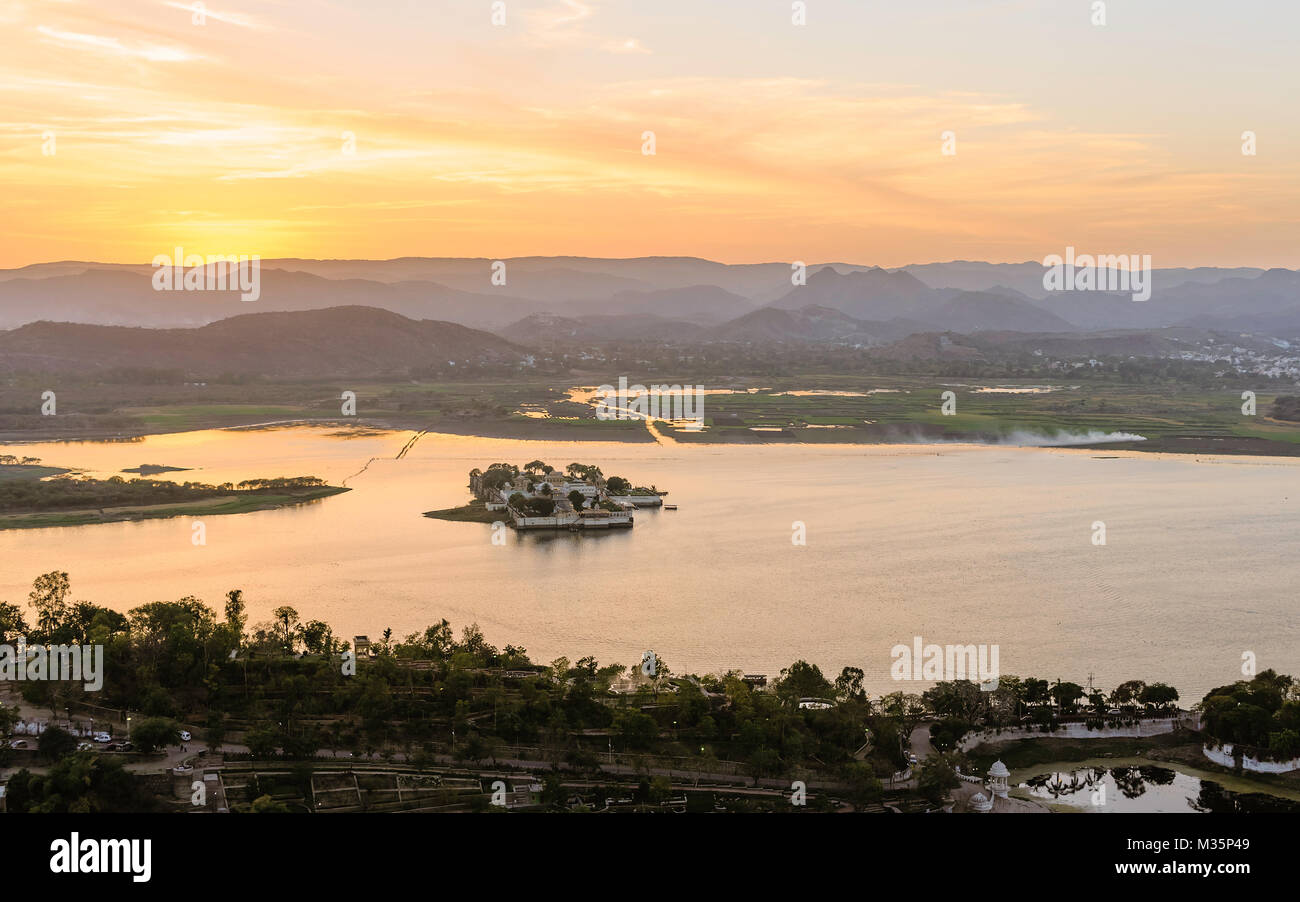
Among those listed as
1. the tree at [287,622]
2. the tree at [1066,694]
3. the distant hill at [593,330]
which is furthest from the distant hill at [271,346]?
the tree at [1066,694]

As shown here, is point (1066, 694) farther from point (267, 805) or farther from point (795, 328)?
point (795, 328)

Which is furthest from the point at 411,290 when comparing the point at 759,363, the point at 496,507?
the point at 496,507

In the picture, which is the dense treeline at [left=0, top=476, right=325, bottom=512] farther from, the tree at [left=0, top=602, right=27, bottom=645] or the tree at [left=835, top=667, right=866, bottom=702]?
the tree at [left=835, top=667, right=866, bottom=702]

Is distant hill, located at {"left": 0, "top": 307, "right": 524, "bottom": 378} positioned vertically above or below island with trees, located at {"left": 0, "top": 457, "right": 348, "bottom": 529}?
above

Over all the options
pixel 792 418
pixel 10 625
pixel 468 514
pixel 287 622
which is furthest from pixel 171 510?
pixel 792 418

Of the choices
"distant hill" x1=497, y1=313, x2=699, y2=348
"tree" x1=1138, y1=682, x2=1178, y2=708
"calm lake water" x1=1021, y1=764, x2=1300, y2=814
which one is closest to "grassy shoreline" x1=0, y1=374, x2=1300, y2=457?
"tree" x1=1138, y1=682, x2=1178, y2=708
